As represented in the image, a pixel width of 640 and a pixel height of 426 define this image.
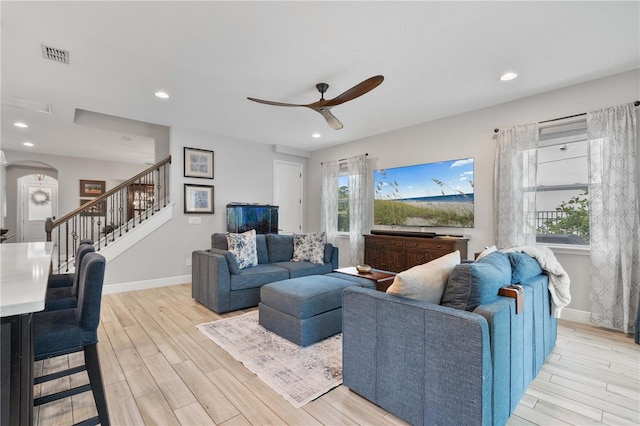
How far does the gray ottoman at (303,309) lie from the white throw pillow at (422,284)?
1106mm

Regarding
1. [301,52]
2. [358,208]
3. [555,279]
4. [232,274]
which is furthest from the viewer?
[358,208]

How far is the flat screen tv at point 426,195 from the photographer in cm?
410

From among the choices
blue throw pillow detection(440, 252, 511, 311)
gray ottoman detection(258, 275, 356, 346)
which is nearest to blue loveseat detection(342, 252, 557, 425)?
blue throw pillow detection(440, 252, 511, 311)

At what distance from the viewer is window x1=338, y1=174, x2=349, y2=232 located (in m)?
5.79

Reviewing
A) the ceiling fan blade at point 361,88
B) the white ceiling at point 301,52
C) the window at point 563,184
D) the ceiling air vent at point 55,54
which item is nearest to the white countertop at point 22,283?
the white ceiling at point 301,52

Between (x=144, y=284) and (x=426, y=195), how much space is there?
15.3 feet

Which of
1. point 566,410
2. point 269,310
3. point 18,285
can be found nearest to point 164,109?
point 269,310

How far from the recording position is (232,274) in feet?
11.1

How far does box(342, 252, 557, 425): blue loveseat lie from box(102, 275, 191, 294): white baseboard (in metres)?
3.90

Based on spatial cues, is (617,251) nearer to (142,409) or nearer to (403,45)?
(403,45)

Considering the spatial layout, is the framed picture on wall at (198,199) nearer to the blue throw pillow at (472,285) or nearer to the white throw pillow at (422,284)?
the white throw pillow at (422,284)

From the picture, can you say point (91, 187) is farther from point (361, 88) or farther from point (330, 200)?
point (361, 88)

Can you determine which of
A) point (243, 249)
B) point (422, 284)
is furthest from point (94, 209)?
point (422, 284)

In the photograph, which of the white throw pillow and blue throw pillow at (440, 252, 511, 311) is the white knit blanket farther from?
the white throw pillow
